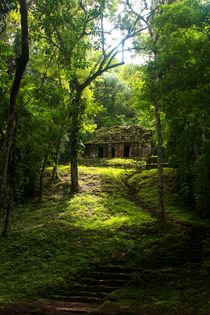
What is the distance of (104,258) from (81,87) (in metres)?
11.3

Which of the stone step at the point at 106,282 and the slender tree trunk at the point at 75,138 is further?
the slender tree trunk at the point at 75,138

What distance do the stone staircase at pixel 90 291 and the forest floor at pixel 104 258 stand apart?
0.03 metres

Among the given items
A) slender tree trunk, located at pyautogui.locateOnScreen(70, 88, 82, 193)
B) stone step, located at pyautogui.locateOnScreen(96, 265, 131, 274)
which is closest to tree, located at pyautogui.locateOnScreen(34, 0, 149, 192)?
slender tree trunk, located at pyautogui.locateOnScreen(70, 88, 82, 193)

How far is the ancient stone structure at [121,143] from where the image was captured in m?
35.1

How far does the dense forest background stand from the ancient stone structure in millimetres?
8718

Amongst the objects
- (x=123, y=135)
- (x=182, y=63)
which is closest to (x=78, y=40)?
(x=182, y=63)

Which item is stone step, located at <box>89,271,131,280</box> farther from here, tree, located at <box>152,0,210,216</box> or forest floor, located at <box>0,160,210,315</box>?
tree, located at <box>152,0,210,216</box>

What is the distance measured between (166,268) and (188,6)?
8.54 meters

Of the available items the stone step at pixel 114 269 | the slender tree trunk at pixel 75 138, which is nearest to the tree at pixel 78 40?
the slender tree trunk at pixel 75 138

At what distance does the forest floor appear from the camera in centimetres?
1086

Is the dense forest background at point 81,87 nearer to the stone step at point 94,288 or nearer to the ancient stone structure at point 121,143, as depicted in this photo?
the stone step at point 94,288

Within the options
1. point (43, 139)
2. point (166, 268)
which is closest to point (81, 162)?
point (43, 139)

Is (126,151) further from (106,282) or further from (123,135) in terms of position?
(106,282)

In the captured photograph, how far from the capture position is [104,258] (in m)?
14.3
